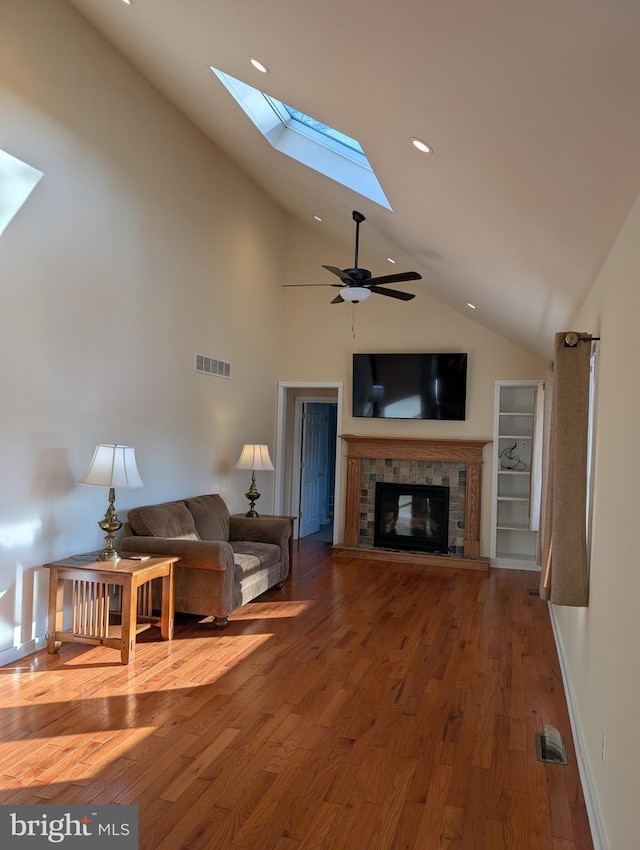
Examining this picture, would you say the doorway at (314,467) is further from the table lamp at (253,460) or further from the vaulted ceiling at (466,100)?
the vaulted ceiling at (466,100)

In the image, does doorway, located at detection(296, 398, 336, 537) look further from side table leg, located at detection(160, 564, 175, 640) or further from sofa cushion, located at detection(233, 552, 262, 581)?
side table leg, located at detection(160, 564, 175, 640)

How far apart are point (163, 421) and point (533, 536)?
4.80 meters

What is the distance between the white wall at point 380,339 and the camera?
24.8 feet

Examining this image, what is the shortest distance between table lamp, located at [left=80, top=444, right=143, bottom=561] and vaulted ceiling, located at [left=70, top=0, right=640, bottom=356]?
254 centimetres

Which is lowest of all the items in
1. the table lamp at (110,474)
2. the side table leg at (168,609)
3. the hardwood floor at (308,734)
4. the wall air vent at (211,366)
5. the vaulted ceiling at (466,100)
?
the hardwood floor at (308,734)

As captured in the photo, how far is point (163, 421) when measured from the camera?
222 inches

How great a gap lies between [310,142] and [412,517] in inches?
185

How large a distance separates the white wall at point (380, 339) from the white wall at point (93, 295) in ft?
5.33

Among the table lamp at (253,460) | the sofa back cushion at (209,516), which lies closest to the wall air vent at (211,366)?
the table lamp at (253,460)

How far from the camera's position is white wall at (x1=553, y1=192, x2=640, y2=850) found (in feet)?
6.15

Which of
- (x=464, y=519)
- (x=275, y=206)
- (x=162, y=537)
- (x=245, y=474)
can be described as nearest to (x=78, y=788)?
(x=162, y=537)

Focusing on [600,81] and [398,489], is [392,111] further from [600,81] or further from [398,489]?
[398,489]

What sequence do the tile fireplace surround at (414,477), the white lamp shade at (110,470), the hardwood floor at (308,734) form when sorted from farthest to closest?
the tile fireplace surround at (414,477) < the white lamp shade at (110,470) < the hardwood floor at (308,734)

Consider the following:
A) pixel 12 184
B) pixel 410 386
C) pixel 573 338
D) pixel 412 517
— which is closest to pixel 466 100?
pixel 573 338
